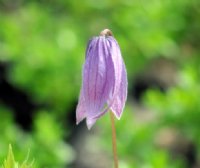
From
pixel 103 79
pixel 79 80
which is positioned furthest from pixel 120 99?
pixel 79 80

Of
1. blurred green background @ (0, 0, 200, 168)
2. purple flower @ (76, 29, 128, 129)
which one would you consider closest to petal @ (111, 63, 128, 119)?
purple flower @ (76, 29, 128, 129)

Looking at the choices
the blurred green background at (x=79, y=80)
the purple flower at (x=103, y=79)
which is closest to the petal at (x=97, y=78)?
the purple flower at (x=103, y=79)

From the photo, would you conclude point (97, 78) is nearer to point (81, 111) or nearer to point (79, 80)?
point (81, 111)

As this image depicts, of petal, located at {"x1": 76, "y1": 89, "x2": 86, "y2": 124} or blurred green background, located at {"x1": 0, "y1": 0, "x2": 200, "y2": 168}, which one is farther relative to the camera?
blurred green background, located at {"x1": 0, "y1": 0, "x2": 200, "y2": 168}

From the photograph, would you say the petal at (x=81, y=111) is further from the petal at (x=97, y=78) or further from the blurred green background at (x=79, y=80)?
the blurred green background at (x=79, y=80)

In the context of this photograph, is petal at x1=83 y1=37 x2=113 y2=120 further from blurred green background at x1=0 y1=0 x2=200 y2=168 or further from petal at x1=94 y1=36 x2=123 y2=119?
blurred green background at x1=0 y1=0 x2=200 y2=168

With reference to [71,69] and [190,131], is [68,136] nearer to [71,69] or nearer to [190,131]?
[71,69]

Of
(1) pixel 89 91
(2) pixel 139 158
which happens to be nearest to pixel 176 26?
(2) pixel 139 158
